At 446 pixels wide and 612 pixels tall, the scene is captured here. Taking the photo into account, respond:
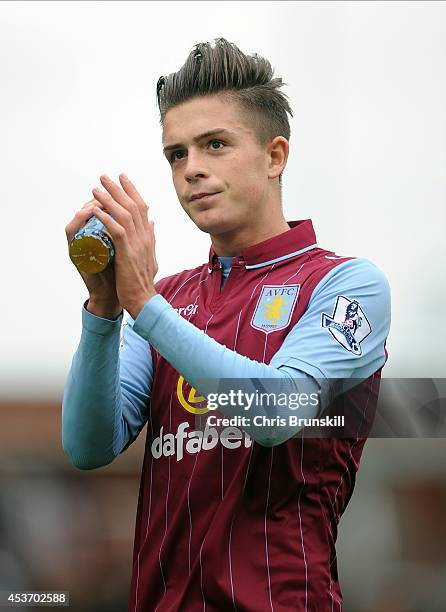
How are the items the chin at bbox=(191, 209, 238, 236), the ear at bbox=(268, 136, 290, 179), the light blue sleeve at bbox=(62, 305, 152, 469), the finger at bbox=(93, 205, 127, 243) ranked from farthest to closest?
1. the ear at bbox=(268, 136, 290, 179)
2. the chin at bbox=(191, 209, 238, 236)
3. the light blue sleeve at bbox=(62, 305, 152, 469)
4. the finger at bbox=(93, 205, 127, 243)

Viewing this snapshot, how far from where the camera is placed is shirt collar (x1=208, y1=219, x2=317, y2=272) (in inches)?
61.0

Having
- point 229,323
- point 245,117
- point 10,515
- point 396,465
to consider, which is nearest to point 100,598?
point 10,515

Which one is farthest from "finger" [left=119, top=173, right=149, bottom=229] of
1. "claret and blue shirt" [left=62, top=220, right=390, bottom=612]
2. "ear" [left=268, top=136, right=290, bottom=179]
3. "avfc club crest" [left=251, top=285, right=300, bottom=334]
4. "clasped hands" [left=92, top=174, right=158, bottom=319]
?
"ear" [left=268, top=136, right=290, bottom=179]

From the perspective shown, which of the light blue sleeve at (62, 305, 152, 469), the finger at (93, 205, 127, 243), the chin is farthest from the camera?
the chin

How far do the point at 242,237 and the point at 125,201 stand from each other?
0.31 m

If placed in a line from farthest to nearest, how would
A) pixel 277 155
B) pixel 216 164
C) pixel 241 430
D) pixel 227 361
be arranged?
pixel 277 155 < pixel 216 164 < pixel 241 430 < pixel 227 361

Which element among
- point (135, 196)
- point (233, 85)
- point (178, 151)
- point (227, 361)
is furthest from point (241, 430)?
point (233, 85)

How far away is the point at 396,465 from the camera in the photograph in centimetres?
265

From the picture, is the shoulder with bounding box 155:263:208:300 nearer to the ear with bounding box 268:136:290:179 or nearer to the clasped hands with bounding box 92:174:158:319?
the ear with bounding box 268:136:290:179

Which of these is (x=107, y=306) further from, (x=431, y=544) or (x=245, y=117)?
(x=431, y=544)

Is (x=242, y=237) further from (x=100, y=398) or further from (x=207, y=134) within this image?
(x=100, y=398)

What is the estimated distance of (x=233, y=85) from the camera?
1599 millimetres

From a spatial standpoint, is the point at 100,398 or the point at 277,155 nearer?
the point at 100,398

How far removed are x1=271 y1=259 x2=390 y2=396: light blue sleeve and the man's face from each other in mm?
202
